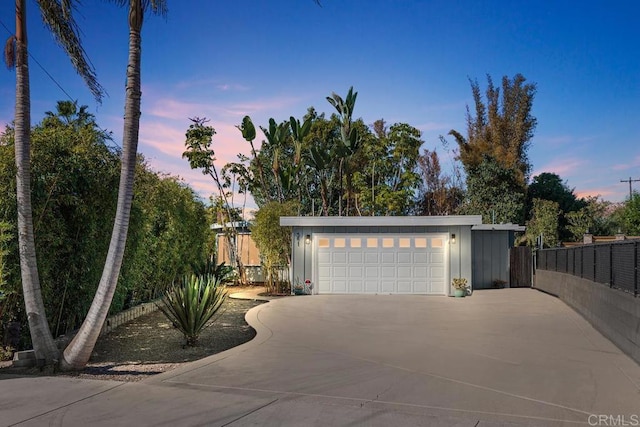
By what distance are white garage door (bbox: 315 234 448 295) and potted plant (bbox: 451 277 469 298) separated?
49 centimetres

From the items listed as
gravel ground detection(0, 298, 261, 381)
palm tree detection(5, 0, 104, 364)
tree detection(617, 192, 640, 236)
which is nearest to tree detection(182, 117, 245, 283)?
gravel ground detection(0, 298, 261, 381)

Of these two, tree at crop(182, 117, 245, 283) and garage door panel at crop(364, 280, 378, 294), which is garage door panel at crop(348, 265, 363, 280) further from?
tree at crop(182, 117, 245, 283)

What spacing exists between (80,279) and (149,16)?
3859 mm

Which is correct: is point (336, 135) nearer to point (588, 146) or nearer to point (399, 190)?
point (399, 190)

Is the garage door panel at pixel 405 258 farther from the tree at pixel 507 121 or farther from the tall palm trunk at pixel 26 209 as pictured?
the tree at pixel 507 121

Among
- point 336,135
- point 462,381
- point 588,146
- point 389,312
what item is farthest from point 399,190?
point 462,381

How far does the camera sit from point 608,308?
26.7 feet

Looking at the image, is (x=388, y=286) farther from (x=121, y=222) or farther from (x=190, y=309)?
(x=121, y=222)

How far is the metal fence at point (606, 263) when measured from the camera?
7.11 metres

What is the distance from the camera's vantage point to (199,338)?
26.2 feet

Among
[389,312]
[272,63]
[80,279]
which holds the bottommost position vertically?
[389,312]

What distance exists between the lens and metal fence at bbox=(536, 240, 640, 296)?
7.11m

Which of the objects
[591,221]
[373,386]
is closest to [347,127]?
[591,221]

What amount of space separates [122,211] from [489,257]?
14558mm
